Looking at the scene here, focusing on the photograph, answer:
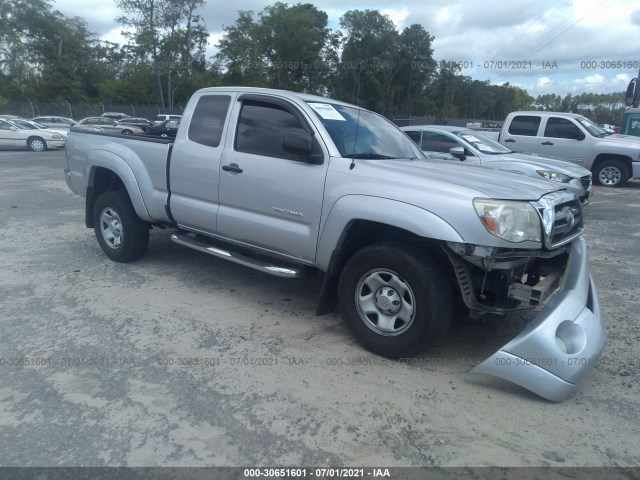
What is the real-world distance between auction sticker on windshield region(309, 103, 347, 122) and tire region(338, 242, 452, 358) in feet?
4.44

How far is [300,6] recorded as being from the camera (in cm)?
3319

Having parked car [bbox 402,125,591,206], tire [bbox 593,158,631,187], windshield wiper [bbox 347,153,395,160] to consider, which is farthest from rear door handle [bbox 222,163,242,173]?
tire [bbox 593,158,631,187]

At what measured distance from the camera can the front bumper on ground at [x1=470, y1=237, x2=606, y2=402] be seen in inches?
126

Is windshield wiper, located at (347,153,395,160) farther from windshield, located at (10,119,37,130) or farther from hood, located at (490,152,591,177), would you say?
windshield, located at (10,119,37,130)

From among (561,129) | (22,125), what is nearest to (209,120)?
(561,129)

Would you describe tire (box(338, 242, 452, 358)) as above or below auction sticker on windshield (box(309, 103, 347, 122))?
below

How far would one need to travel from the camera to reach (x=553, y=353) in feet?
10.5

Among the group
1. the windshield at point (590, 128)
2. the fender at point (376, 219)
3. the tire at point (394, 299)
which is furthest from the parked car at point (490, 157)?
the tire at point (394, 299)

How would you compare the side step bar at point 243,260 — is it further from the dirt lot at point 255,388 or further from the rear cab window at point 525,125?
the rear cab window at point 525,125

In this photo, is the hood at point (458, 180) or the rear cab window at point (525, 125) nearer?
the hood at point (458, 180)

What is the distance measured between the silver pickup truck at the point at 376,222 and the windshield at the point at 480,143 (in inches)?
186

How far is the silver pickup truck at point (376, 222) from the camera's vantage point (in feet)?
11.1

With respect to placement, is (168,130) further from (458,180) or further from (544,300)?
(544,300)

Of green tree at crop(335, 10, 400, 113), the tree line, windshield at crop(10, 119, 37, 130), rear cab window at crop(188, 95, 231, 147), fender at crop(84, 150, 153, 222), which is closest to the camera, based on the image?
rear cab window at crop(188, 95, 231, 147)
